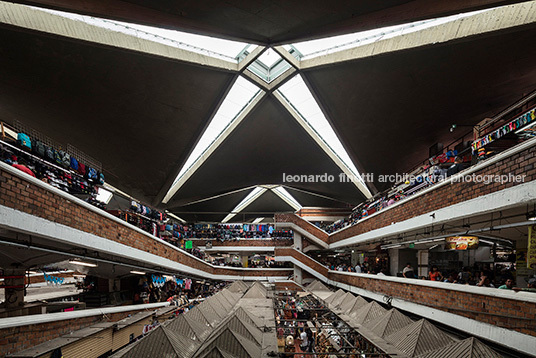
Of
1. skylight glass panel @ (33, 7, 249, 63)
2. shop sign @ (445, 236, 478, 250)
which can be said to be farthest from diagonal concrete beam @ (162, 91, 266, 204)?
shop sign @ (445, 236, 478, 250)

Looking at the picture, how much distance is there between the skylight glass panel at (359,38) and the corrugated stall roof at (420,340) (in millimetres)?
7516

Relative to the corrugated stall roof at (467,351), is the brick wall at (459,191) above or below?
above

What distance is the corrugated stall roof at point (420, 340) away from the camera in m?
5.47

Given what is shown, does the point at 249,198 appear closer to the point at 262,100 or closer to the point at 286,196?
the point at 286,196

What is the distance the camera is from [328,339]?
873 centimetres

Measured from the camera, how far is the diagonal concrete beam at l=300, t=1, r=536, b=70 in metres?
7.70

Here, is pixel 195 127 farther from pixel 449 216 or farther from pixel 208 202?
pixel 208 202

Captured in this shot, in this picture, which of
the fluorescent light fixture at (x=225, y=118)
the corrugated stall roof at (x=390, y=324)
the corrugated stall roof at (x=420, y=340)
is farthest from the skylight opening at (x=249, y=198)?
the corrugated stall roof at (x=420, y=340)

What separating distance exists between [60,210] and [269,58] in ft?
32.0

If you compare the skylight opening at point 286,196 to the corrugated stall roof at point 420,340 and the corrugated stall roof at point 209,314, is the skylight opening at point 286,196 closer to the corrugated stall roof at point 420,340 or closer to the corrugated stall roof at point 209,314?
the corrugated stall roof at point 209,314

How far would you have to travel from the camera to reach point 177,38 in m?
11.1

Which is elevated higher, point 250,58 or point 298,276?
point 250,58

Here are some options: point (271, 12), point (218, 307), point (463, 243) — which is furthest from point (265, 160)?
point (463, 243)

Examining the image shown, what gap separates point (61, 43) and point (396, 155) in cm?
1369
